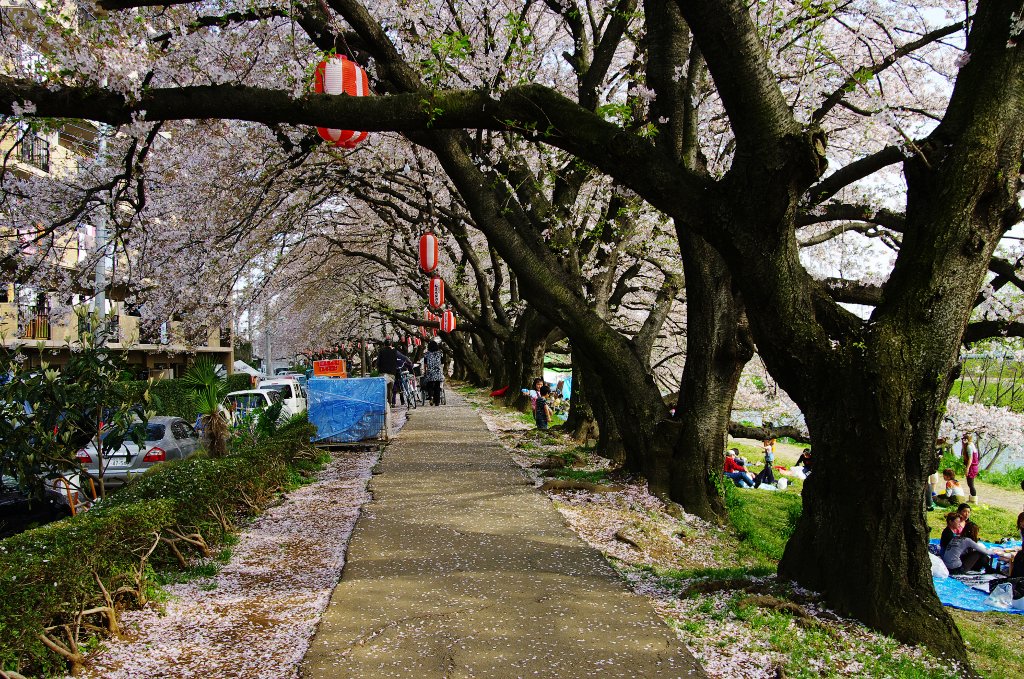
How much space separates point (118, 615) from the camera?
15.2ft

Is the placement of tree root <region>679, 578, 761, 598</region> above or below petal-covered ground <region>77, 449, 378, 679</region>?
→ above

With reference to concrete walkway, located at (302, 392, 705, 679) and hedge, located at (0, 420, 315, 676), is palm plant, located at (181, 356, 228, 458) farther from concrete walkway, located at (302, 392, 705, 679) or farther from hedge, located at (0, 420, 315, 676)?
concrete walkway, located at (302, 392, 705, 679)

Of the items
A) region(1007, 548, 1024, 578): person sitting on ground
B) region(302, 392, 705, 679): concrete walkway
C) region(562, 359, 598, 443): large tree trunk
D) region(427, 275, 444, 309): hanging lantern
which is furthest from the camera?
region(427, 275, 444, 309): hanging lantern

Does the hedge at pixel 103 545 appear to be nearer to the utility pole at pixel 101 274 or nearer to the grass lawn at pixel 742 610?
the utility pole at pixel 101 274

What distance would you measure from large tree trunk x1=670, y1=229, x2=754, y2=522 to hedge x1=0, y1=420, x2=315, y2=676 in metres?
4.88

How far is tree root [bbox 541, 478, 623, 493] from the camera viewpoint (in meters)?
8.91

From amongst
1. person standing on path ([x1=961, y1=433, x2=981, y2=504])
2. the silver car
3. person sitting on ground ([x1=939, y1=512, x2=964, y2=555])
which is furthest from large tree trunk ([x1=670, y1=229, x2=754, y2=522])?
person standing on path ([x1=961, y1=433, x2=981, y2=504])

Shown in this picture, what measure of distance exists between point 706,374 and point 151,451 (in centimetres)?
828

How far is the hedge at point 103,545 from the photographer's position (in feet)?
11.9

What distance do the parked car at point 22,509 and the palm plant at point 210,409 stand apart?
2.14 metres

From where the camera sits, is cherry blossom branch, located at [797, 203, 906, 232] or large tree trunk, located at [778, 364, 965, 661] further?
cherry blossom branch, located at [797, 203, 906, 232]

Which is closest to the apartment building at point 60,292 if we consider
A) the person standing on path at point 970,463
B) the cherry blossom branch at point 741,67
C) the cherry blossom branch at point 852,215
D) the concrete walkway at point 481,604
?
the concrete walkway at point 481,604

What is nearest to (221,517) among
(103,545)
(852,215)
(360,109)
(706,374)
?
(103,545)

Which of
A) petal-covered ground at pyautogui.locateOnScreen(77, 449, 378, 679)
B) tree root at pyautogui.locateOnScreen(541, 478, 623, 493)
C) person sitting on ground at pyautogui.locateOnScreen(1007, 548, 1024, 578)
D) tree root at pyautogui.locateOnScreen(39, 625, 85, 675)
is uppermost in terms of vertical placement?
tree root at pyautogui.locateOnScreen(39, 625, 85, 675)
